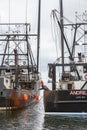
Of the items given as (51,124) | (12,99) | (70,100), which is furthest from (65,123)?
(12,99)

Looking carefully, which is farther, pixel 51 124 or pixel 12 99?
pixel 12 99

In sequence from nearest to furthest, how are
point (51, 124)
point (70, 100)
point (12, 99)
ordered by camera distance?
point (51, 124), point (70, 100), point (12, 99)

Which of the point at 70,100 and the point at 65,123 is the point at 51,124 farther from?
the point at 70,100

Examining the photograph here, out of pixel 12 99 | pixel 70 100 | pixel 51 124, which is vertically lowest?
pixel 51 124

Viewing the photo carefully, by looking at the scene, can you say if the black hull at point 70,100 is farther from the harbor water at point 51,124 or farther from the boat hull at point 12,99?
the boat hull at point 12,99

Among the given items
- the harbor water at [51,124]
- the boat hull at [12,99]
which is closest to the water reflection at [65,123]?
the harbor water at [51,124]

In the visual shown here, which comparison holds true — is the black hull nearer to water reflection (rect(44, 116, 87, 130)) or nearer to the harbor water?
the harbor water

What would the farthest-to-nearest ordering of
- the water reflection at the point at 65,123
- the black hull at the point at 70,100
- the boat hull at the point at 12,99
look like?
the boat hull at the point at 12,99
the black hull at the point at 70,100
the water reflection at the point at 65,123

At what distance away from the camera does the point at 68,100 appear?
51719 millimetres

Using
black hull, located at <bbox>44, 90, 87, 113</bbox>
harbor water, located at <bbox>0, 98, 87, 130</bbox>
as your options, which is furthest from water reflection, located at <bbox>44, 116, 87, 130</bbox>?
black hull, located at <bbox>44, 90, 87, 113</bbox>

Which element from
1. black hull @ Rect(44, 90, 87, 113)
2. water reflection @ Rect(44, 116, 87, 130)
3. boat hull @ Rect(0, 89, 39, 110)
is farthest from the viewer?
boat hull @ Rect(0, 89, 39, 110)

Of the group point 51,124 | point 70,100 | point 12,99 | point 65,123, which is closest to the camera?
point 51,124

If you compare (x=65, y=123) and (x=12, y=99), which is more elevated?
(x=12, y=99)

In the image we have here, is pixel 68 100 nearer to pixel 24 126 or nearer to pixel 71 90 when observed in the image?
pixel 71 90
